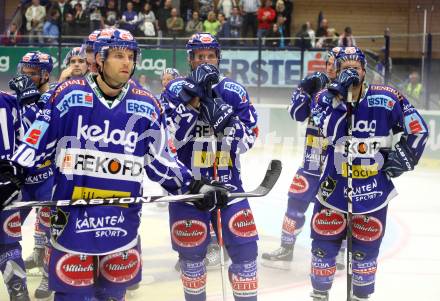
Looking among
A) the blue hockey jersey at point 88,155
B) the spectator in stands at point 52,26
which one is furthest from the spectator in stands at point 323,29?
the blue hockey jersey at point 88,155

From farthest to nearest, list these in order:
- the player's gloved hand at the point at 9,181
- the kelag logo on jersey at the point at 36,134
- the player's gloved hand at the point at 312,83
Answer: the player's gloved hand at the point at 312,83
the kelag logo on jersey at the point at 36,134
the player's gloved hand at the point at 9,181

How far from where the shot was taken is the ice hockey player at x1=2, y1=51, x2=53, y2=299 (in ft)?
16.0

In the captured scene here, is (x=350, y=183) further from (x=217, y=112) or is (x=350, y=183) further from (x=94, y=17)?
(x=94, y=17)

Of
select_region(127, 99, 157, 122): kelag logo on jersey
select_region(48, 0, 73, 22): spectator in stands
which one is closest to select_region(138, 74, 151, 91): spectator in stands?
select_region(48, 0, 73, 22): spectator in stands

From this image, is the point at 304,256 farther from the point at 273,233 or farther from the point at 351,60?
the point at 351,60

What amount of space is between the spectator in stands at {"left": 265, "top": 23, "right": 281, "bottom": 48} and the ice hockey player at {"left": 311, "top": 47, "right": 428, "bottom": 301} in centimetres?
815

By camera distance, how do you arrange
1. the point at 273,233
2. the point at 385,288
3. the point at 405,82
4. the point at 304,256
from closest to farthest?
the point at 385,288, the point at 304,256, the point at 273,233, the point at 405,82

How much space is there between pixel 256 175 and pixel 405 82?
3270mm

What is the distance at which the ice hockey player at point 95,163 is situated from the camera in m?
3.27

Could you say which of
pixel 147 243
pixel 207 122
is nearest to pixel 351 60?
pixel 207 122

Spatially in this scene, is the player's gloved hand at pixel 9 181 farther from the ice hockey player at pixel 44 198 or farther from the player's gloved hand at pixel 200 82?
the ice hockey player at pixel 44 198

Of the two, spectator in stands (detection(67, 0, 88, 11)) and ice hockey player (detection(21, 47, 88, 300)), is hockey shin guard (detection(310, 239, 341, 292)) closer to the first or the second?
ice hockey player (detection(21, 47, 88, 300))

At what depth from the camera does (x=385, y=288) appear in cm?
550

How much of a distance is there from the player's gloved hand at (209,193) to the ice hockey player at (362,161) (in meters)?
1.18
